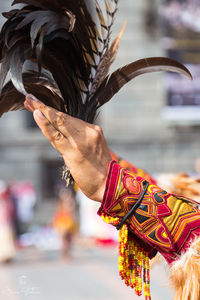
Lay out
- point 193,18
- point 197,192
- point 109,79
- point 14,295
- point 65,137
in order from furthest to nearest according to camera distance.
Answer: point 193,18 < point 197,192 < point 14,295 < point 109,79 < point 65,137

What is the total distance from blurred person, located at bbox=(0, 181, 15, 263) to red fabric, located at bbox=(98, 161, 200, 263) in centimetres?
1127

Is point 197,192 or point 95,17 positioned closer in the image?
point 95,17

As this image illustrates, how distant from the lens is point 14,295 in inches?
103

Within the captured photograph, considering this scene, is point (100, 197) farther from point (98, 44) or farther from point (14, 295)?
point (14, 295)

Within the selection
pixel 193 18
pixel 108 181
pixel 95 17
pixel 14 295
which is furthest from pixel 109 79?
pixel 193 18

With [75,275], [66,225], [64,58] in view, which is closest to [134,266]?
[64,58]

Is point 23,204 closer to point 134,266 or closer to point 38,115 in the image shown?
point 134,266

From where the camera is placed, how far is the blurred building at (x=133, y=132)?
19.6 metres

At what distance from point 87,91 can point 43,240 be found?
48.7 feet

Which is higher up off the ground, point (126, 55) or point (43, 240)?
point (126, 55)

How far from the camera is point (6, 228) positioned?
43.7 ft

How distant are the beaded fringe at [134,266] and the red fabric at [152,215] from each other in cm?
8

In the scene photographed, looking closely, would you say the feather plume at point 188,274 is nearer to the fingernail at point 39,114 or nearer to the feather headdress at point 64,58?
the feather headdress at point 64,58

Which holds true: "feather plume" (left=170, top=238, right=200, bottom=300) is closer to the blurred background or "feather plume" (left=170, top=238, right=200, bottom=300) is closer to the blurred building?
the blurred background
